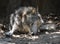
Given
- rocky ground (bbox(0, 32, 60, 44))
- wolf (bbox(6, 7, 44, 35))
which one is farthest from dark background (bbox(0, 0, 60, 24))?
rocky ground (bbox(0, 32, 60, 44))

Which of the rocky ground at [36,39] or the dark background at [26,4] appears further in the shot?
the dark background at [26,4]

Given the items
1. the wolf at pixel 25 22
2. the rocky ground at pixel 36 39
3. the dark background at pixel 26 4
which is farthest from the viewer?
the dark background at pixel 26 4

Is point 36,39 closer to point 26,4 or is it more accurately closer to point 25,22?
point 25,22

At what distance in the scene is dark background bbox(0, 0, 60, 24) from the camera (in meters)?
9.04

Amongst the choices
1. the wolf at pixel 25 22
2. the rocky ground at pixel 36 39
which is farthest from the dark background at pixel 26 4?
the rocky ground at pixel 36 39

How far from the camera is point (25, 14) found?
7.20 m

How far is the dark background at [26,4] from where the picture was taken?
9.04 m

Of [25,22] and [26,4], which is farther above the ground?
[26,4]

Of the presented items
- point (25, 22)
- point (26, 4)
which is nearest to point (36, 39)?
point (25, 22)

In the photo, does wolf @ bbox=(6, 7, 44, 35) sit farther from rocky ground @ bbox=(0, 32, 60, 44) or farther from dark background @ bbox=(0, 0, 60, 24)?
dark background @ bbox=(0, 0, 60, 24)

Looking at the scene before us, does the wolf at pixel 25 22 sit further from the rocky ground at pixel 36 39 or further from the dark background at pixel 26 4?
the dark background at pixel 26 4

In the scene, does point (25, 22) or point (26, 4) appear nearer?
point (25, 22)

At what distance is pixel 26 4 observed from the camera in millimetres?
8898

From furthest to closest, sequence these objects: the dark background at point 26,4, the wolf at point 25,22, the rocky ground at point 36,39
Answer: the dark background at point 26,4 → the wolf at point 25,22 → the rocky ground at point 36,39
